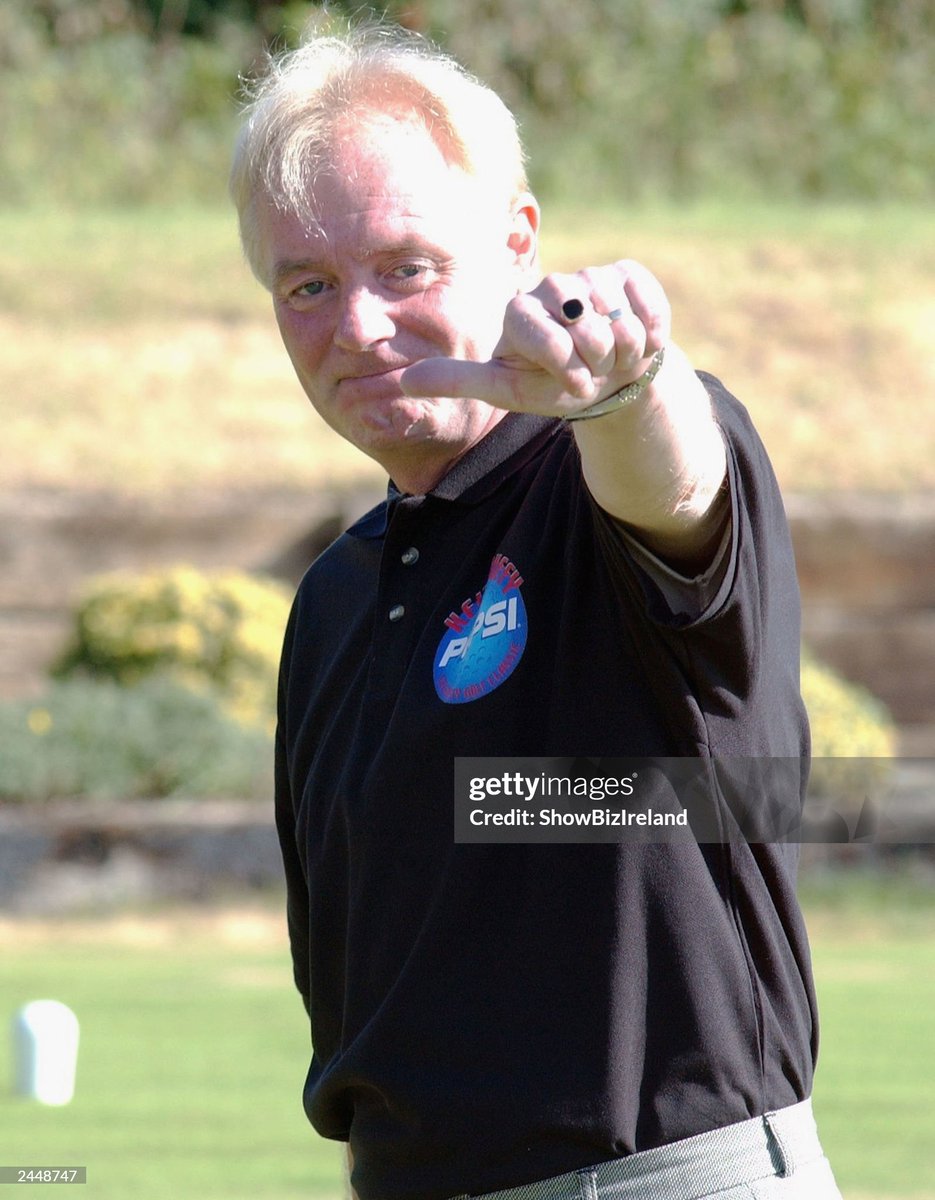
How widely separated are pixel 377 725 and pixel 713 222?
16.7m

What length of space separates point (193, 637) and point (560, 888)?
967cm

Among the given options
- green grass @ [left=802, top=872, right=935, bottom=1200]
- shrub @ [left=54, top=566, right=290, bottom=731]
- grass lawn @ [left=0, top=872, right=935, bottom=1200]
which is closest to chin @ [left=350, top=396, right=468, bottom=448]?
grass lawn @ [left=0, top=872, right=935, bottom=1200]

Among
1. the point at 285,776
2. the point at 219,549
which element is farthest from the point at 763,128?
the point at 285,776

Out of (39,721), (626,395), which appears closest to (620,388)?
(626,395)

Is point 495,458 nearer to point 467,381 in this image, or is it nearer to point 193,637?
point 467,381

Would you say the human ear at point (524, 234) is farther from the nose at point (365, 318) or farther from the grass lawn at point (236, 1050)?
the grass lawn at point (236, 1050)

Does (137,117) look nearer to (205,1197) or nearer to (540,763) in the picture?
(205,1197)

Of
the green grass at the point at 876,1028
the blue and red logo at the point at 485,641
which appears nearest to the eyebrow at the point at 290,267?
the blue and red logo at the point at 485,641

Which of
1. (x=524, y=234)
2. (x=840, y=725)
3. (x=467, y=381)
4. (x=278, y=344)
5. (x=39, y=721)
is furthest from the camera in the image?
(x=278, y=344)

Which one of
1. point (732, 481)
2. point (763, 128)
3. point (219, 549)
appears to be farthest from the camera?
point (763, 128)

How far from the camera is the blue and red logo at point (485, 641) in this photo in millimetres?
2109

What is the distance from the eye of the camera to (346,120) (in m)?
2.32

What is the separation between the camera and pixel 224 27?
20594 mm

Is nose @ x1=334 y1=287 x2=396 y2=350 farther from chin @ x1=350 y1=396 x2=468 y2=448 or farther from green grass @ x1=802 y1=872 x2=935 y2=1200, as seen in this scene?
green grass @ x1=802 y1=872 x2=935 y2=1200
